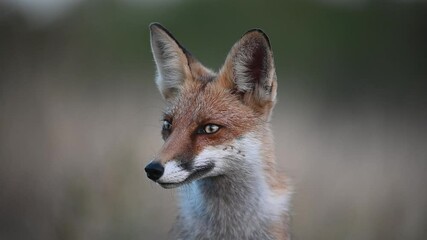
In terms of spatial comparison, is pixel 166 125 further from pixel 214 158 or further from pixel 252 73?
pixel 252 73

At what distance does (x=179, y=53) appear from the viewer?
21.0ft

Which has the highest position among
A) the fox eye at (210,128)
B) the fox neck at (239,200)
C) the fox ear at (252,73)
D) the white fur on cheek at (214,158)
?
the fox ear at (252,73)

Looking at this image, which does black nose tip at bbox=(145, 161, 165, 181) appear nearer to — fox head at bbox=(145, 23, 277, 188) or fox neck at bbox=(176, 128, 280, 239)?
fox head at bbox=(145, 23, 277, 188)

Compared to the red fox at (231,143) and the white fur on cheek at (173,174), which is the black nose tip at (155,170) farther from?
the red fox at (231,143)

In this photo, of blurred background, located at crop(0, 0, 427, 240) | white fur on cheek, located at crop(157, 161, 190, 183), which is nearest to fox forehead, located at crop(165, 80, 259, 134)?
white fur on cheek, located at crop(157, 161, 190, 183)

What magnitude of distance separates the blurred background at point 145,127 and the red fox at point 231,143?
0.47m

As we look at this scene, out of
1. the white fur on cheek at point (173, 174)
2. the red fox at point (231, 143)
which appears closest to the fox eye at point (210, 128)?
the red fox at point (231, 143)

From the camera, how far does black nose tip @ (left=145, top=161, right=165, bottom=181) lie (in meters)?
5.32

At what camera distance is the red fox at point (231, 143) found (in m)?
5.84

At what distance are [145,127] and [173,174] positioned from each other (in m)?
4.94

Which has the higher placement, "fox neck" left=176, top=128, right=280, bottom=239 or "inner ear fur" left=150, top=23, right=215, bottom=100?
"inner ear fur" left=150, top=23, right=215, bottom=100

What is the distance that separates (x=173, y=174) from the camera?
5.42 m

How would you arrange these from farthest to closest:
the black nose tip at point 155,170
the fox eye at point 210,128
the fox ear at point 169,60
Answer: the fox ear at point 169,60, the fox eye at point 210,128, the black nose tip at point 155,170

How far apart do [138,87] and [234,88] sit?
256 inches
